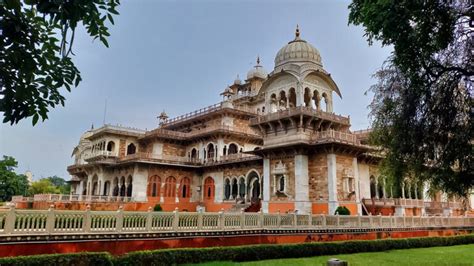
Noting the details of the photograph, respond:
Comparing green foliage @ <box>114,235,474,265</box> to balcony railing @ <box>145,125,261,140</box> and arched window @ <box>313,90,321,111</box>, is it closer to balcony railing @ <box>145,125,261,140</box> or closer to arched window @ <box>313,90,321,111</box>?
arched window @ <box>313,90,321,111</box>

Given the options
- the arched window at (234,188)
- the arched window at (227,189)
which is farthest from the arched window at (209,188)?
the arched window at (234,188)

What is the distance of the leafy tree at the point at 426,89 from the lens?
27.1ft

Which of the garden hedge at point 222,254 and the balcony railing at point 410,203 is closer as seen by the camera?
the garden hedge at point 222,254

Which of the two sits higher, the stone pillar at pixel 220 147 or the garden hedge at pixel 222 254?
the stone pillar at pixel 220 147

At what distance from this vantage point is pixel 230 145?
34156 millimetres

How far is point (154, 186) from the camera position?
31.9 m

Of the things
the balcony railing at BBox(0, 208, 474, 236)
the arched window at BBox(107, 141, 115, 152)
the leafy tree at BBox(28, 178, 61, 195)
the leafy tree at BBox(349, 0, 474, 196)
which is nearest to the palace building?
the arched window at BBox(107, 141, 115, 152)

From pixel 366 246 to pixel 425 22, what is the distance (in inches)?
439

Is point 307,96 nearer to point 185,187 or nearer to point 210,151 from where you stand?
point 210,151

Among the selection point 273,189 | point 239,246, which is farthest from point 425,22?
point 273,189

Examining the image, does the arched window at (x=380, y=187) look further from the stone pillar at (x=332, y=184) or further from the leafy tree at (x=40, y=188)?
the leafy tree at (x=40, y=188)

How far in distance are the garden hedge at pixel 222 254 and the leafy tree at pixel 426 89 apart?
462cm

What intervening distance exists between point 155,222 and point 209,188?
20.7 metres

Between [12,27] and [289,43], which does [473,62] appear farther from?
[289,43]
